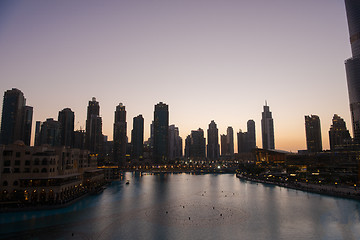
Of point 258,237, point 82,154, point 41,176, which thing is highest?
point 82,154

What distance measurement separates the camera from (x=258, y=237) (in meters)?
44.2

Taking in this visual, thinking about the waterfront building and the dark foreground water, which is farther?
the waterfront building

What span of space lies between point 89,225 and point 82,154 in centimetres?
5574

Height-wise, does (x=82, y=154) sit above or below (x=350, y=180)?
above

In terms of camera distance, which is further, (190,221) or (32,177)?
(32,177)

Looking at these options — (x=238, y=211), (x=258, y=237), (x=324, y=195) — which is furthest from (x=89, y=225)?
(x=324, y=195)

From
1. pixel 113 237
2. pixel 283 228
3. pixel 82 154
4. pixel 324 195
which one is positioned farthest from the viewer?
pixel 82 154

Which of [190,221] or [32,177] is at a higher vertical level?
[32,177]

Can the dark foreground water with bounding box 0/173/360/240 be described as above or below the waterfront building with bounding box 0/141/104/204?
below

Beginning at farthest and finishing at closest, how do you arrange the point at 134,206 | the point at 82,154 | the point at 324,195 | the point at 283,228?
1. the point at 82,154
2. the point at 324,195
3. the point at 134,206
4. the point at 283,228

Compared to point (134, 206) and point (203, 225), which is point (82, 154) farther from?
point (203, 225)

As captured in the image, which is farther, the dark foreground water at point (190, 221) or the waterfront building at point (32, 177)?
the waterfront building at point (32, 177)

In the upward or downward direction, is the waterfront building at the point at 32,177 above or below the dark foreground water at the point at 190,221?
above

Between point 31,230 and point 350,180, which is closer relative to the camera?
point 31,230
